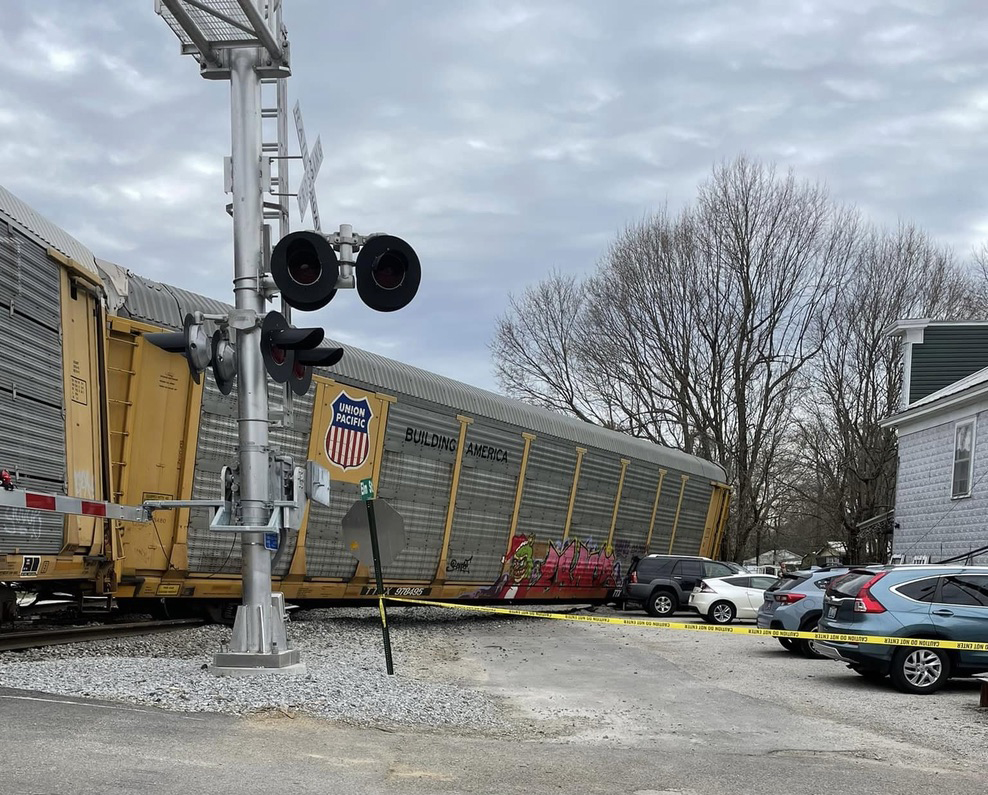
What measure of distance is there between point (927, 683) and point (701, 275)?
28.8m

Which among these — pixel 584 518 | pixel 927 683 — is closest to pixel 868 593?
pixel 927 683

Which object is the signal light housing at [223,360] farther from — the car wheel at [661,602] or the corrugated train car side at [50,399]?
the car wheel at [661,602]

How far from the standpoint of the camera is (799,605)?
629 inches

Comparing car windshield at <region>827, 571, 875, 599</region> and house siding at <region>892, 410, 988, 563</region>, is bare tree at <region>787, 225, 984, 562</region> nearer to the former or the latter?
house siding at <region>892, 410, 988, 563</region>

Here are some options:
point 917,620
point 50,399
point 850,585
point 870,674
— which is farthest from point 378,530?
point 870,674

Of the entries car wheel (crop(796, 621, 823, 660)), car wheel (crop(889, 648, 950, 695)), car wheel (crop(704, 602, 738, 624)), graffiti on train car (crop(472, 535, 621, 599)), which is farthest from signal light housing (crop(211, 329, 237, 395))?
car wheel (crop(704, 602, 738, 624))

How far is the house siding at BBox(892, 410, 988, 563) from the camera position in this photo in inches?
→ 882

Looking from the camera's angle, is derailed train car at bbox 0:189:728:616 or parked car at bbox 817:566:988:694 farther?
parked car at bbox 817:566:988:694

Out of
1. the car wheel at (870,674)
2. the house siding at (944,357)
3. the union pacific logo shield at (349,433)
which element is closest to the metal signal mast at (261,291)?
the union pacific logo shield at (349,433)

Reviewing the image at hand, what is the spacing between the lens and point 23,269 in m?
9.78

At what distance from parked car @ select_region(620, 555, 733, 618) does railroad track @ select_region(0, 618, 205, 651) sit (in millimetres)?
11902

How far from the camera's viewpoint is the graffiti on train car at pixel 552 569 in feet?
67.2

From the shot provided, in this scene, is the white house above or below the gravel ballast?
above

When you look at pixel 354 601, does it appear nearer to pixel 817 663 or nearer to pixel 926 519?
pixel 817 663
